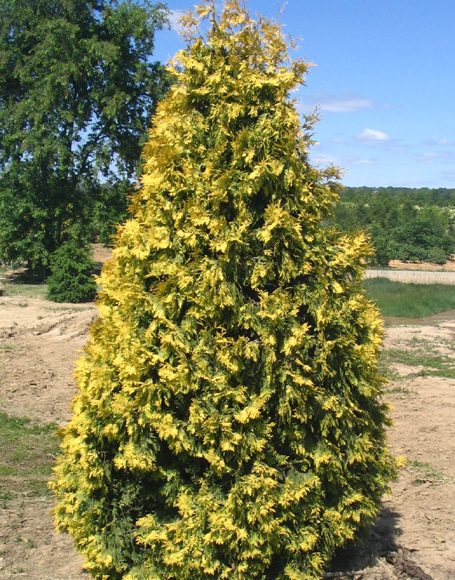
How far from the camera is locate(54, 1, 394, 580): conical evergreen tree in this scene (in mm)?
4410

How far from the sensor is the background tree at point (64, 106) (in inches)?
1091

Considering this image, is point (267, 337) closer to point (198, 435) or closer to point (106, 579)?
point (198, 435)

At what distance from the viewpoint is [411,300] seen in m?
27.3

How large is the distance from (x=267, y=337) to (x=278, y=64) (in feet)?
5.94

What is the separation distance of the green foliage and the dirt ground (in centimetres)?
611

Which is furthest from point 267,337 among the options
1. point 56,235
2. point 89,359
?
point 56,235

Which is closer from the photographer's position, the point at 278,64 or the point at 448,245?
the point at 278,64

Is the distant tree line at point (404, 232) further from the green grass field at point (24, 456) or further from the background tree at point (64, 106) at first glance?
the green grass field at point (24, 456)

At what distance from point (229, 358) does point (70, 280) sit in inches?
731

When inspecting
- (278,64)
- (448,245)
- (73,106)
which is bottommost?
(448,245)

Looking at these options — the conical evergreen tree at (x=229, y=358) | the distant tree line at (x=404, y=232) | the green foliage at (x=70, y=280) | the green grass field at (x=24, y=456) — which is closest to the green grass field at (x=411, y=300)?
the green foliage at (x=70, y=280)

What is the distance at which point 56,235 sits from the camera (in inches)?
1155

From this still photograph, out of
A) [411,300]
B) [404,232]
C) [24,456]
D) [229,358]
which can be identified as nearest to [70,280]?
[411,300]

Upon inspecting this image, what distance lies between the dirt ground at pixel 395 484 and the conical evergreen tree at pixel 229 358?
691 millimetres
